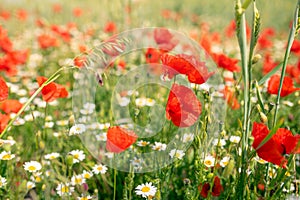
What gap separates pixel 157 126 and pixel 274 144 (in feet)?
3.40

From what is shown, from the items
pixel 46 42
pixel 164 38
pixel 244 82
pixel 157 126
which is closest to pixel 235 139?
pixel 157 126

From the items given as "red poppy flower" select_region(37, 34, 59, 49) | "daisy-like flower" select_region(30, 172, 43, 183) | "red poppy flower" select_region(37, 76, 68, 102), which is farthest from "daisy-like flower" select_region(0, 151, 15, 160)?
"red poppy flower" select_region(37, 34, 59, 49)

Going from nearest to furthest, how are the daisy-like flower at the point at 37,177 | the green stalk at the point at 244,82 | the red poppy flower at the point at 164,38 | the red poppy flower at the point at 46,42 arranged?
the green stalk at the point at 244,82 < the daisy-like flower at the point at 37,177 < the red poppy flower at the point at 164,38 < the red poppy flower at the point at 46,42

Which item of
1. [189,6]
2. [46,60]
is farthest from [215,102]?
[189,6]

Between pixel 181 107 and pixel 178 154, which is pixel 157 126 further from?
pixel 181 107

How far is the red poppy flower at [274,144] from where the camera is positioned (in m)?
1.16

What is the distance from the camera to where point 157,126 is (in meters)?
2.14

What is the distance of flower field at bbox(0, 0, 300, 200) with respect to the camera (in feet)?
4.09

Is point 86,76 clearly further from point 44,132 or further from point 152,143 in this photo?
point 152,143

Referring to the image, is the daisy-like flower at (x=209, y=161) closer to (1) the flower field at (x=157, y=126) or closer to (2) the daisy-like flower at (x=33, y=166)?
(1) the flower field at (x=157, y=126)

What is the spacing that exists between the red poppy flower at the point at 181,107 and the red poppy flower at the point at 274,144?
9.7 inches

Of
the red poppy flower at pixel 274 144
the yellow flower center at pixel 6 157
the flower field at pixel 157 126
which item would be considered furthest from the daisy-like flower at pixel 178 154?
the yellow flower center at pixel 6 157

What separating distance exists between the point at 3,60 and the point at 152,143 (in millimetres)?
1152

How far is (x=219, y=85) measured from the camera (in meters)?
2.37
